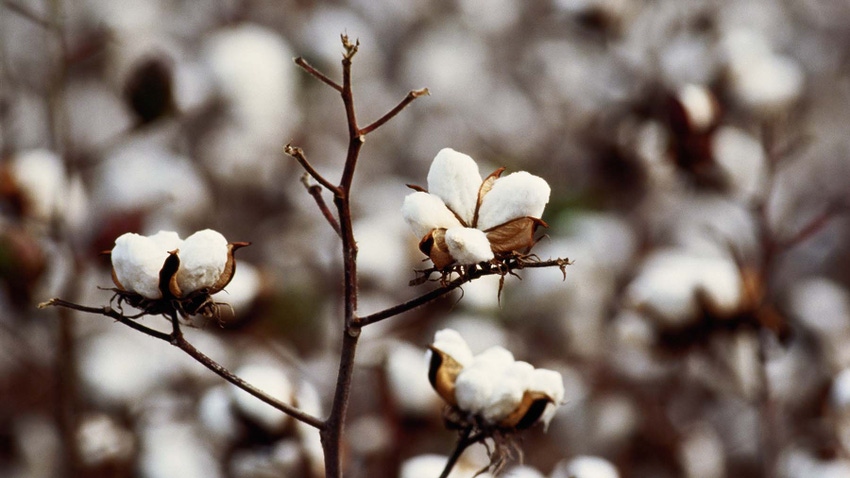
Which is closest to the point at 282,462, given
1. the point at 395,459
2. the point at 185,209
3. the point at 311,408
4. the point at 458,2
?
the point at 311,408

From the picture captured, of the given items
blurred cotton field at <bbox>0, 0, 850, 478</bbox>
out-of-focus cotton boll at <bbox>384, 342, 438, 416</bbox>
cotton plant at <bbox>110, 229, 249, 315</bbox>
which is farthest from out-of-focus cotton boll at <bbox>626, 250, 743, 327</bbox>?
cotton plant at <bbox>110, 229, 249, 315</bbox>

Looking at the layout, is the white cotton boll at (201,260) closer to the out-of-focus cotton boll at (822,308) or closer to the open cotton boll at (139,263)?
the open cotton boll at (139,263)

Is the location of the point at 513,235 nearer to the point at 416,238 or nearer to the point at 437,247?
the point at 437,247

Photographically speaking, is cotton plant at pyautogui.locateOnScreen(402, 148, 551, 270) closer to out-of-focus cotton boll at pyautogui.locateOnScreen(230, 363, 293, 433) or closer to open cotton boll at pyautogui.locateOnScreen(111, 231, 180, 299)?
open cotton boll at pyautogui.locateOnScreen(111, 231, 180, 299)

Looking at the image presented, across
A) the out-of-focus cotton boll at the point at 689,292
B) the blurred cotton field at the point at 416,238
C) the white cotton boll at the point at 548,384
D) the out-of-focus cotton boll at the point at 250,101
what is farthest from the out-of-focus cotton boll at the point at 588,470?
the out-of-focus cotton boll at the point at 250,101

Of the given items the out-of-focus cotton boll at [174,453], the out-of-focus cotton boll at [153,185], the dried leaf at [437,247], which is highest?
the out-of-focus cotton boll at [153,185]

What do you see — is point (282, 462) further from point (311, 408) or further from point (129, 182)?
point (129, 182)
